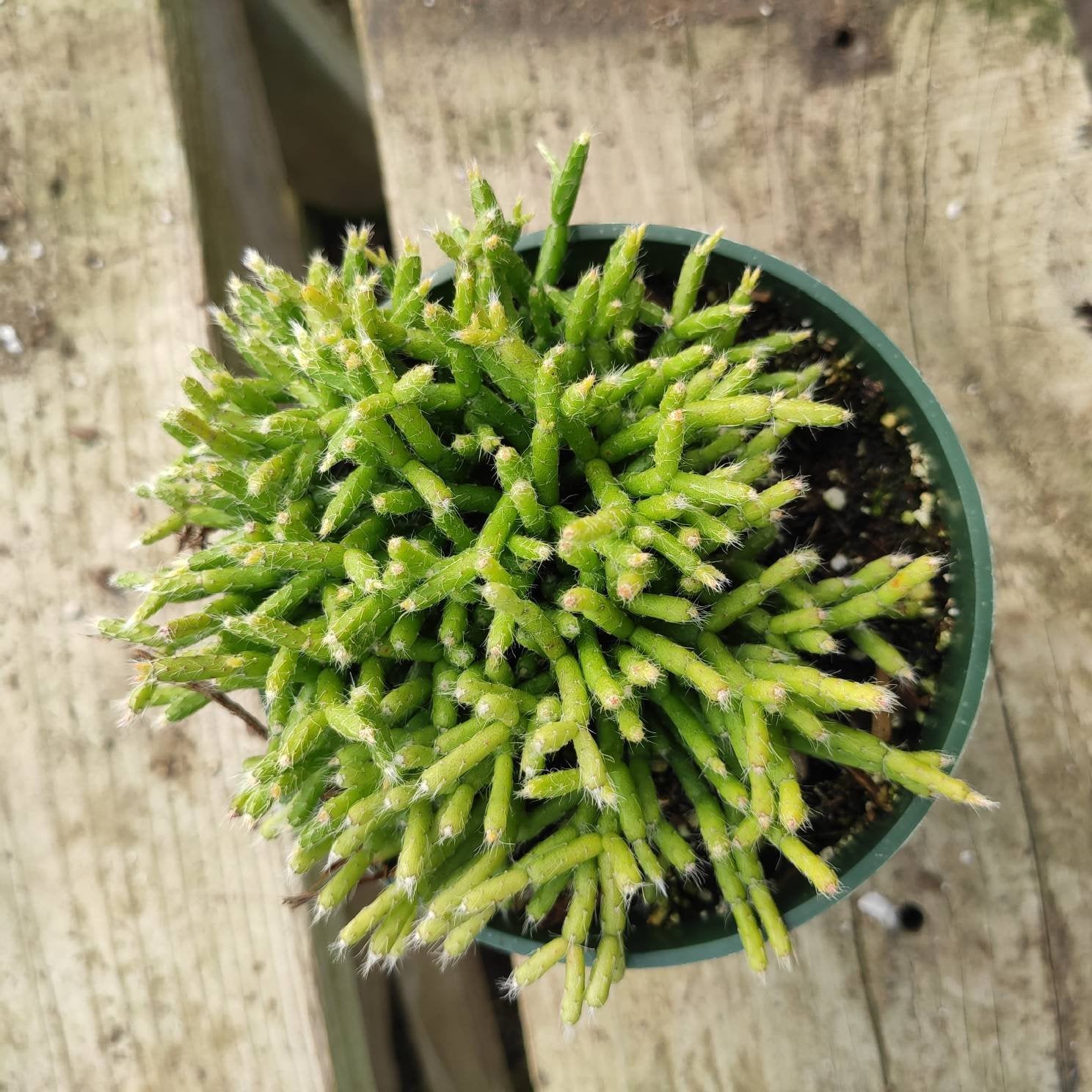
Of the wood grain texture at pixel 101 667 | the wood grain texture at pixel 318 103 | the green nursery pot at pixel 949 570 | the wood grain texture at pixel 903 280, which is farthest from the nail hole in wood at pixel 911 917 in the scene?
the wood grain texture at pixel 318 103

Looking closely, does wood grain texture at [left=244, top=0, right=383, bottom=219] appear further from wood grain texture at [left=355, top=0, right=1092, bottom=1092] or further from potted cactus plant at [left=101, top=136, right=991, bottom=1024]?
potted cactus plant at [left=101, top=136, right=991, bottom=1024]

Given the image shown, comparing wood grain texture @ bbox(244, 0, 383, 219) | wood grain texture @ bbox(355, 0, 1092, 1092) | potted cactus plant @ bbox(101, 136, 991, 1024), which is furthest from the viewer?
wood grain texture @ bbox(244, 0, 383, 219)

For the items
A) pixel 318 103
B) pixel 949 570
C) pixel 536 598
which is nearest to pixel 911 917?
pixel 949 570

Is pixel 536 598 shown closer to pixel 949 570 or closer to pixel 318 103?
pixel 949 570

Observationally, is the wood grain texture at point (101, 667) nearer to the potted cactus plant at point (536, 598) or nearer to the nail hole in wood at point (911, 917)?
the potted cactus plant at point (536, 598)

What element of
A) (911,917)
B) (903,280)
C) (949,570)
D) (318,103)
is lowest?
(911,917)

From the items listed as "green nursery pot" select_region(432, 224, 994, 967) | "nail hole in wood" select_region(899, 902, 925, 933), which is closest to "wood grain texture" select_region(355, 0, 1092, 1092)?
"nail hole in wood" select_region(899, 902, 925, 933)
